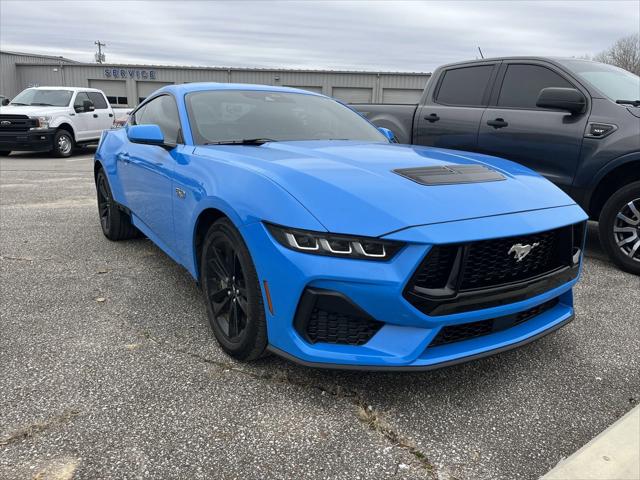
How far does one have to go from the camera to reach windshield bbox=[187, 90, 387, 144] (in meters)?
3.38

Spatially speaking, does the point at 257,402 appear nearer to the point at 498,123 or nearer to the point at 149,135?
the point at 149,135

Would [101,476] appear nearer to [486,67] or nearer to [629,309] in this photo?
[629,309]

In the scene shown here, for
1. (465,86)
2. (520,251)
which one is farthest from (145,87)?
(520,251)

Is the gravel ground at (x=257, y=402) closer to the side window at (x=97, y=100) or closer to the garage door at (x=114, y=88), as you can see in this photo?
the side window at (x=97, y=100)

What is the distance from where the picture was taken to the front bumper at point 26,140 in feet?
41.4

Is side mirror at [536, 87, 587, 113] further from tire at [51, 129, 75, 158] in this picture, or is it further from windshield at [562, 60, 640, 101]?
tire at [51, 129, 75, 158]

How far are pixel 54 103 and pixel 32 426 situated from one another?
13587 mm

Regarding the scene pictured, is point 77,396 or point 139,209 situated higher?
point 139,209

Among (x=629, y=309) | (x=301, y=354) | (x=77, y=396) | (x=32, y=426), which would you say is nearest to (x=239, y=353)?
(x=301, y=354)

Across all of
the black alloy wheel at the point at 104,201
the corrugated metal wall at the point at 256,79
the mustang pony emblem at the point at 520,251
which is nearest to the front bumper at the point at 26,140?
the black alloy wheel at the point at 104,201

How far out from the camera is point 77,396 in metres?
2.35

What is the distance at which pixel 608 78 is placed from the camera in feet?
15.5

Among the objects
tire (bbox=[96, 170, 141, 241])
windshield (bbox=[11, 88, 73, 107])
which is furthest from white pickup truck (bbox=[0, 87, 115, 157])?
tire (bbox=[96, 170, 141, 241])

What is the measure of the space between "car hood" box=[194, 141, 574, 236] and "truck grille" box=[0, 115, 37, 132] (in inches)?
465
